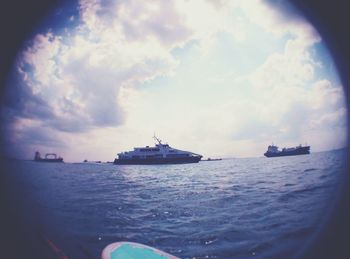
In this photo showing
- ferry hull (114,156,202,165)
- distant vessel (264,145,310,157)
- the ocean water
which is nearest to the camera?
the ocean water

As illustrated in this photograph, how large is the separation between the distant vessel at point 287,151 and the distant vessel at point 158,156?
4982 cm

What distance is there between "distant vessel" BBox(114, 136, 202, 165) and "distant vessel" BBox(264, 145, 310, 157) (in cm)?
4982

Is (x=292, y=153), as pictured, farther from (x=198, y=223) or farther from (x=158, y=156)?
(x=198, y=223)

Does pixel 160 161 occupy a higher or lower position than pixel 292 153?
lower

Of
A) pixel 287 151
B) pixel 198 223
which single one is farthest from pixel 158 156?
pixel 287 151

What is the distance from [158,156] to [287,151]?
6431 centimetres

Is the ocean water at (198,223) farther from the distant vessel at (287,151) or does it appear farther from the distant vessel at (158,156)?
the distant vessel at (287,151)

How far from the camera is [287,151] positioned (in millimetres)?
95375

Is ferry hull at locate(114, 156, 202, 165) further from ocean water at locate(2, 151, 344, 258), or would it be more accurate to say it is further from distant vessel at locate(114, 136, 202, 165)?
ocean water at locate(2, 151, 344, 258)

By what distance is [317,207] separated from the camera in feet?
32.4

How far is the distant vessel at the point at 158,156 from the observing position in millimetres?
66500

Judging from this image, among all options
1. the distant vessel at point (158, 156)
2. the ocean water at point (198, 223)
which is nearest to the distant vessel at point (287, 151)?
the distant vessel at point (158, 156)

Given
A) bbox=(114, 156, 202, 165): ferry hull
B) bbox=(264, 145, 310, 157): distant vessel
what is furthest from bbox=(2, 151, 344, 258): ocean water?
bbox=(264, 145, 310, 157): distant vessel

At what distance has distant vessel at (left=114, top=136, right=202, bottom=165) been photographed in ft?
218
